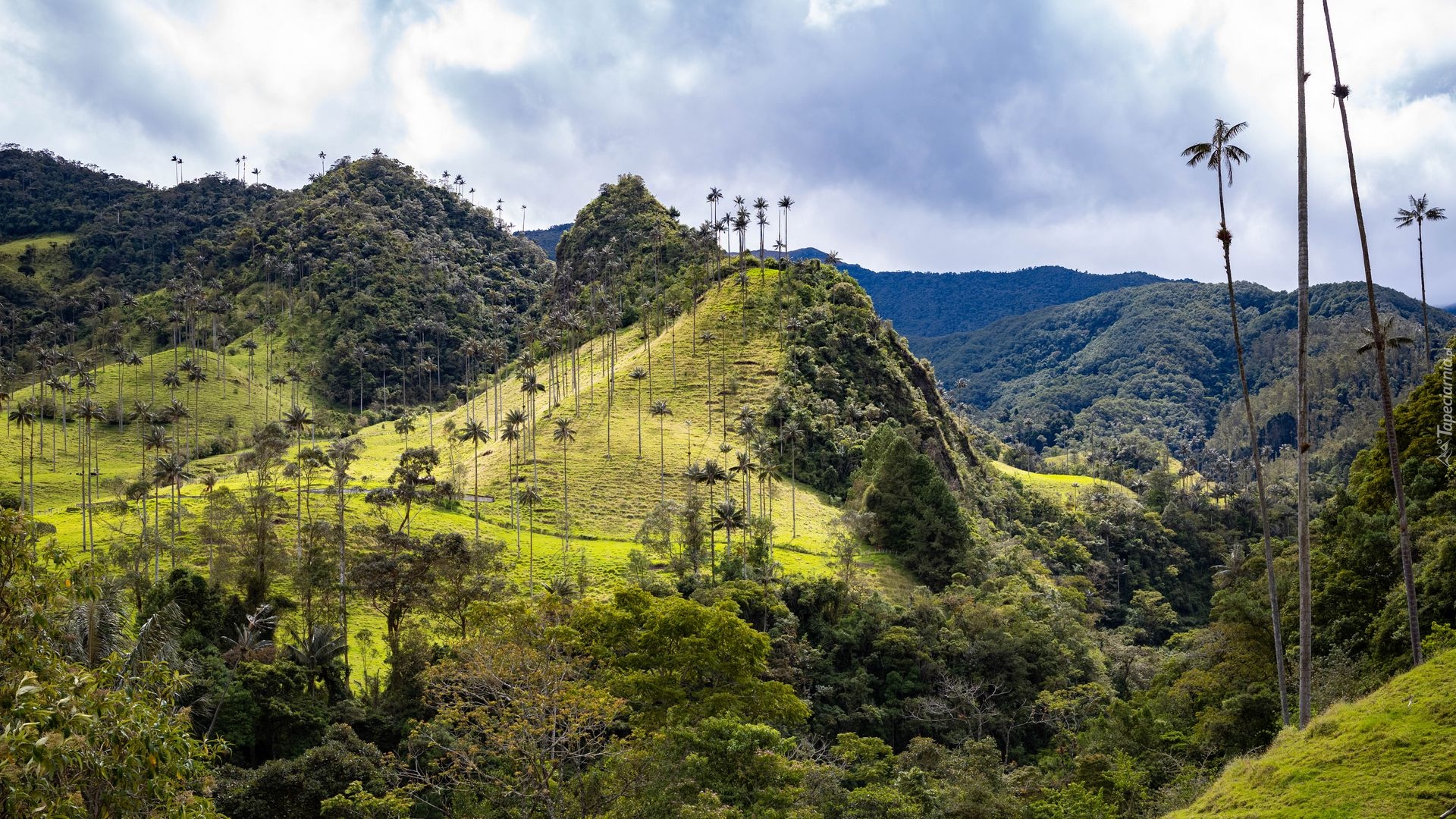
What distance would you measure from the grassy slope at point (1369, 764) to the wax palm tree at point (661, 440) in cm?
7377

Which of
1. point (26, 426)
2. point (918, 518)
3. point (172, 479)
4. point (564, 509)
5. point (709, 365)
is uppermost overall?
point (709, 365)

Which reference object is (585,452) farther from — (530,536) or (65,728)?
(65,728)

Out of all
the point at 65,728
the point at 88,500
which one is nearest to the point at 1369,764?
the point at 65,728

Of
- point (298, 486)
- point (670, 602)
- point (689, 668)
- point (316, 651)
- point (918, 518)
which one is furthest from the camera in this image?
point (918, 518)

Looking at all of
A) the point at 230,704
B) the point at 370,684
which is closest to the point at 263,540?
the point at 370,684

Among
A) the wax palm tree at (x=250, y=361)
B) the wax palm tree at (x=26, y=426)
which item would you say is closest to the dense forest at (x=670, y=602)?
the wax palm tree at (x=26, y=426)

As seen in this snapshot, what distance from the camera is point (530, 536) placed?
80750mm

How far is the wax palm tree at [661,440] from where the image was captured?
4016 inches

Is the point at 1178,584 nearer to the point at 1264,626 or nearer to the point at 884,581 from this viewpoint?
the point at 884,581

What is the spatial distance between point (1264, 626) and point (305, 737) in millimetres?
47740

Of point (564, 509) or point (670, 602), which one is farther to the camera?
point (564, 509)

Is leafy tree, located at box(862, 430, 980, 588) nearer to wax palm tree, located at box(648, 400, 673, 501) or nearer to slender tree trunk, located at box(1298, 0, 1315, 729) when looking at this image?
wax palm tree, located at box(648, 400, 673, 501)

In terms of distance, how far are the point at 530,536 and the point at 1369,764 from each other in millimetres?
67060

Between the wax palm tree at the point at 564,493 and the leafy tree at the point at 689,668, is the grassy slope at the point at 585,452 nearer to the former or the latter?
the wax palm tree at the point at 564,493
